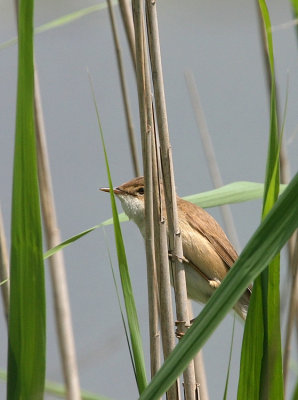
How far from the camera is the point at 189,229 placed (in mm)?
1873

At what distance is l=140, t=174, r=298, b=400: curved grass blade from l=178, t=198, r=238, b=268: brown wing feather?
106cm

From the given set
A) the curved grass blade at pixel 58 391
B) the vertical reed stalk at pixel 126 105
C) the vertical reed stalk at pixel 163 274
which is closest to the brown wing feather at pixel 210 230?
the vertical reed stalk at pixel 126 105

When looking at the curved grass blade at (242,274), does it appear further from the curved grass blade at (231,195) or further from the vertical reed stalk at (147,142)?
the curved grass blade at (231,195)

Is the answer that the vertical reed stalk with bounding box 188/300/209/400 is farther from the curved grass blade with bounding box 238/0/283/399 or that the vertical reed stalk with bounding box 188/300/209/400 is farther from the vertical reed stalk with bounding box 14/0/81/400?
the curved grass blade with bounding box 238/0/283/399

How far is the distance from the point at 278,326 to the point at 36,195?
15.6 inches

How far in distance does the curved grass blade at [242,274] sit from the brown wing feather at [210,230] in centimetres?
106

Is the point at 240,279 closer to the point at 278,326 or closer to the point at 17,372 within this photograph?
the point at 278,326

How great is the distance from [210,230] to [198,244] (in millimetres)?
87

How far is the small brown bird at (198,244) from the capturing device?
1.84 meters

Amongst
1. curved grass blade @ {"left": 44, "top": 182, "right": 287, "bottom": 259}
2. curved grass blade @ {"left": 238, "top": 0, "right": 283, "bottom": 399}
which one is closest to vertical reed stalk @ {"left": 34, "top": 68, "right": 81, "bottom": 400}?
curved grass blade @ {"left": 44, "top": 182, "right": 287, "bottom": 259}

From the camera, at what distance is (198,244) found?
6.07ft

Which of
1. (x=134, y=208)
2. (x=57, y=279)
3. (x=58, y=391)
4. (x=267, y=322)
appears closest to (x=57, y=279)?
(x=57, y=279)

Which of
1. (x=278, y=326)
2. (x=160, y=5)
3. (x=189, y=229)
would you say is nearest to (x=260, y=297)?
(x=278, y=326)

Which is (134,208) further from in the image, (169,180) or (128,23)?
(169,180)
